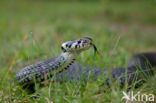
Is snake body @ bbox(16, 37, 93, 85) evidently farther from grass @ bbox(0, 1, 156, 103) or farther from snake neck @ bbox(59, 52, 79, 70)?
grass @ bbox(0, 1, 156, 103)

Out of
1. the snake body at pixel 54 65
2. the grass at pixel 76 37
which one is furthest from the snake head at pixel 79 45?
the grass at pixel 76 37

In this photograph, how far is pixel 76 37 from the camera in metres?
6.32

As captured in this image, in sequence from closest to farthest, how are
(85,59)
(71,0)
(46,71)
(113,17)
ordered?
1. (46,71)
2. (85,59)
3. (113,17)
4. (71,0)

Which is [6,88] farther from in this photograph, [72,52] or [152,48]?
[152,48]

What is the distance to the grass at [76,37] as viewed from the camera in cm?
258

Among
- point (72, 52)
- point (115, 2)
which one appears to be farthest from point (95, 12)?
point (72, 52)

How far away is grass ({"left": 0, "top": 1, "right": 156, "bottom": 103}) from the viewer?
2.58 m

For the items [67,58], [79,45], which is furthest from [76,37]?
[79,45]

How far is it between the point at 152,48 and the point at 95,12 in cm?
760

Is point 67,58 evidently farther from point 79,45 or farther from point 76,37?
point 76,37

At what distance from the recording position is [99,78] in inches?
118

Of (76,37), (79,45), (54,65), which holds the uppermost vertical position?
(76,37)

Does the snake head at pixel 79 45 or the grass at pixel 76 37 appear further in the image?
the snake head at pixel 79 45

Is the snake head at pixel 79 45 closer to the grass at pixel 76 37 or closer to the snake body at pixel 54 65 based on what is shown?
the snake body at pixel 54 65
